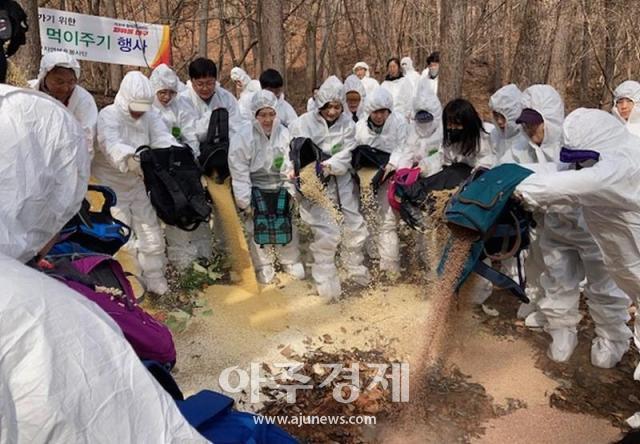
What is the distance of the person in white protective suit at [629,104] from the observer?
17.5ft

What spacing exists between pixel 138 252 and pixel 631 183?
353cm

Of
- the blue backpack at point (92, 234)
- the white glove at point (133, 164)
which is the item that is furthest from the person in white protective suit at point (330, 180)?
the blue backpack at point (92, 234)

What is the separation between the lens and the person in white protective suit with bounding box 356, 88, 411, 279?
197 inches

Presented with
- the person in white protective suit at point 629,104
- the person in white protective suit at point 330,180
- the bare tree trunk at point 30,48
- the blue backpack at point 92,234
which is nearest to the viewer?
the blue backpack at point 92,234

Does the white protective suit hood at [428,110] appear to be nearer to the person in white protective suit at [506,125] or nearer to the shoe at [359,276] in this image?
the person in white protective suit at [506,125]

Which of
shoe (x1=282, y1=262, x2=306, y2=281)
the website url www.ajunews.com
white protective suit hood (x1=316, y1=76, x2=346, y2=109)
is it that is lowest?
the website url www.ajunews.com

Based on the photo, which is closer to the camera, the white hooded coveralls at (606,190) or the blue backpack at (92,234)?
the blue backpack at (92,234)

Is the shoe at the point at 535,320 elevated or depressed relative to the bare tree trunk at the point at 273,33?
depressed

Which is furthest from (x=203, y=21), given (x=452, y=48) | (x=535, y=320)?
(x=535, y=320)

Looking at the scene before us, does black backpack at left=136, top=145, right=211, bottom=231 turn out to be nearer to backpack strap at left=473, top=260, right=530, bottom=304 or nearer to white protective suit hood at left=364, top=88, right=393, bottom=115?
white protective suit hood at left=364, top=88, right=393, bottom=115

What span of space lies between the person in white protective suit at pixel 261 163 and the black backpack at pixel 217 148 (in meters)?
0.20

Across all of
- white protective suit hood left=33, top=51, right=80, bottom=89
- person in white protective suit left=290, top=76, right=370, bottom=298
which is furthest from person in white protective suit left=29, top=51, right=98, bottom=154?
person in white protective suit left=290, top=76, right=370, bottom=298

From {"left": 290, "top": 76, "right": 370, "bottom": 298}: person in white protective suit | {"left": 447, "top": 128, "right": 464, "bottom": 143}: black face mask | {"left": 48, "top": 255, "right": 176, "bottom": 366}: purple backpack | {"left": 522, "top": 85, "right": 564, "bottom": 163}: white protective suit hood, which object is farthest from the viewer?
{"left": 290, "top": 76, "right": 370, "bottom": 298}: person in white protective suit

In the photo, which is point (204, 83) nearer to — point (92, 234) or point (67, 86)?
point (67, 86)
